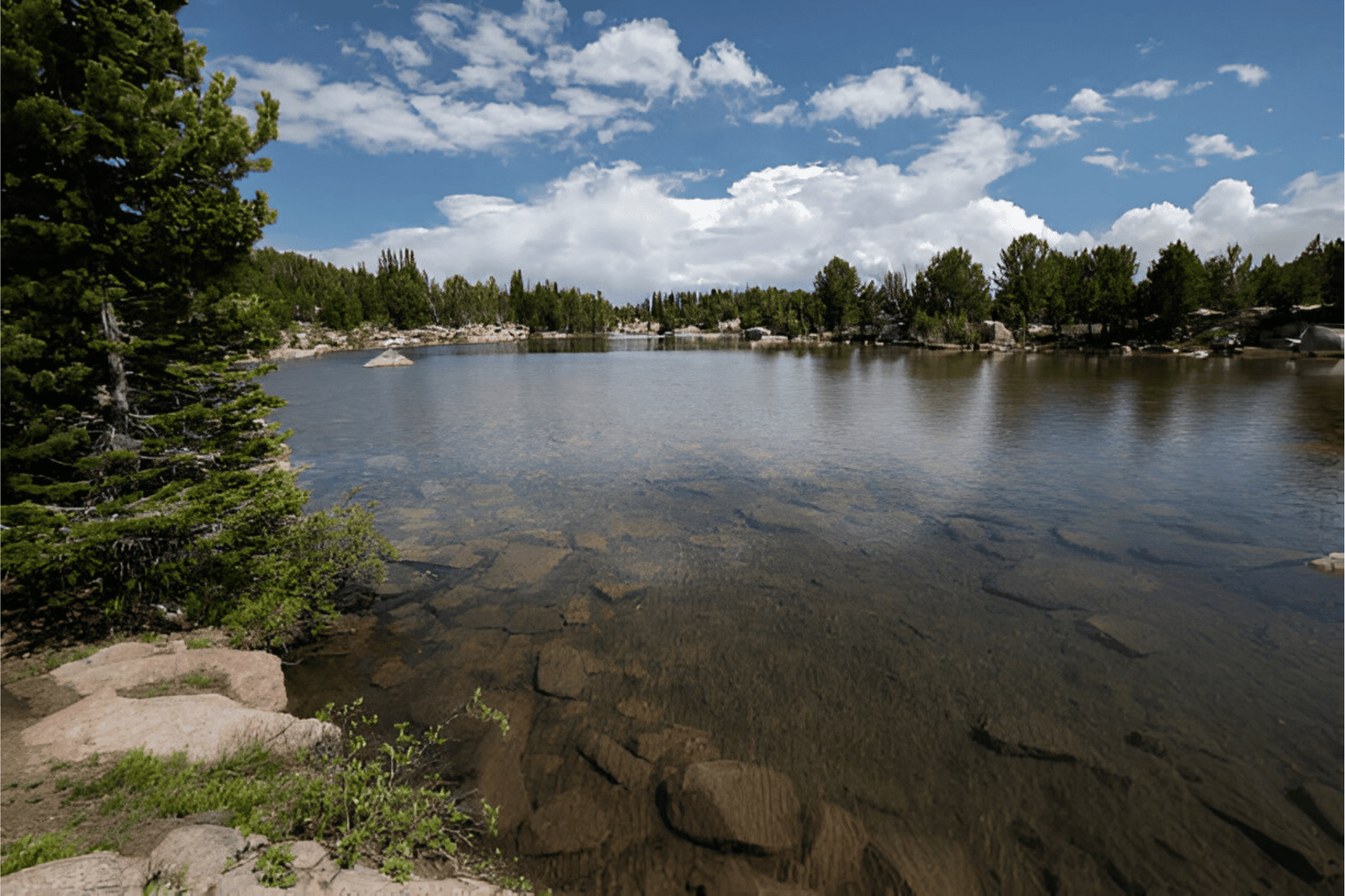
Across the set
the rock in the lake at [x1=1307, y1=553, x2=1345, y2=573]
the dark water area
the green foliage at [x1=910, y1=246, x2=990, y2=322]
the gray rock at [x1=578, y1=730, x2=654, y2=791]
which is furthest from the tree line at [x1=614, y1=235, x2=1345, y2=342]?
the gray rock at [x1=578, y1=730, x2=654, y2=791]

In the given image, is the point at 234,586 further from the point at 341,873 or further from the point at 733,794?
the point at 733,794

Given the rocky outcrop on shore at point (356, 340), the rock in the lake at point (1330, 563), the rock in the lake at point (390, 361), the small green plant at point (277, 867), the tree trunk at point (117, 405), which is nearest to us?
the small green plant at point (277, 867)

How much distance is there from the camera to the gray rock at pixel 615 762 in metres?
9.90

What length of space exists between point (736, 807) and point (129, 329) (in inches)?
600

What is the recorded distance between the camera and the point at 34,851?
227 inches

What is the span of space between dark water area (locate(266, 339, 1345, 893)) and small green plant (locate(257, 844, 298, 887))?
3.35m

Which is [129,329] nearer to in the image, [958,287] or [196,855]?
[196,855]

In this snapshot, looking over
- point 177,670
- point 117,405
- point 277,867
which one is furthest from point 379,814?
point 117,405

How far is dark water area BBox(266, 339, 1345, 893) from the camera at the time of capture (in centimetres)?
869

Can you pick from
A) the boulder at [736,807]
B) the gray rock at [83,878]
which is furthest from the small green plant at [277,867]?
the boulder at [736,807]

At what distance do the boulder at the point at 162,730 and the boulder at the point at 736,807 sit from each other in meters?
6.04

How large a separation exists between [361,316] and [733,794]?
651 feet

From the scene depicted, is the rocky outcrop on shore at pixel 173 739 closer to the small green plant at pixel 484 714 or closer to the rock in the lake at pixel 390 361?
the small green plant at pixel 484 714

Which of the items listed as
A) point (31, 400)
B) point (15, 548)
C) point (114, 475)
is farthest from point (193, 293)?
point (15, 548)
